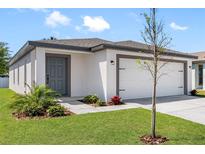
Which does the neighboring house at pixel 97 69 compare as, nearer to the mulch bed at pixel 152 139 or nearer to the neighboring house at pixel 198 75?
the mulch bed at pixel 152 139

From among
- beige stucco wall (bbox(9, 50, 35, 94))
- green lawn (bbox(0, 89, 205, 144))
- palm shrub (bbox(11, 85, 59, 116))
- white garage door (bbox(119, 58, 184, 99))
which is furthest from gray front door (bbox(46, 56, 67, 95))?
green lawn (bbox(0, 89, 205, 144))

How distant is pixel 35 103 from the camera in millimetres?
7621

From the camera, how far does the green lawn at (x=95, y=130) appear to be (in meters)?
4.56

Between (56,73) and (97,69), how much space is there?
8.35ft

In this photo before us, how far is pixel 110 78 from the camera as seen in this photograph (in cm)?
1014

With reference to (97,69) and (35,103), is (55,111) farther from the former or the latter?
(97,69)

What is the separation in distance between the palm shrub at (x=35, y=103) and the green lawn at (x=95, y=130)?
0.63 metres

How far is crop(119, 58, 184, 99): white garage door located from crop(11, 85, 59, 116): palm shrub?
4231 mm

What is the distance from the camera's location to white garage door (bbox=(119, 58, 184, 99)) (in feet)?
36.0
